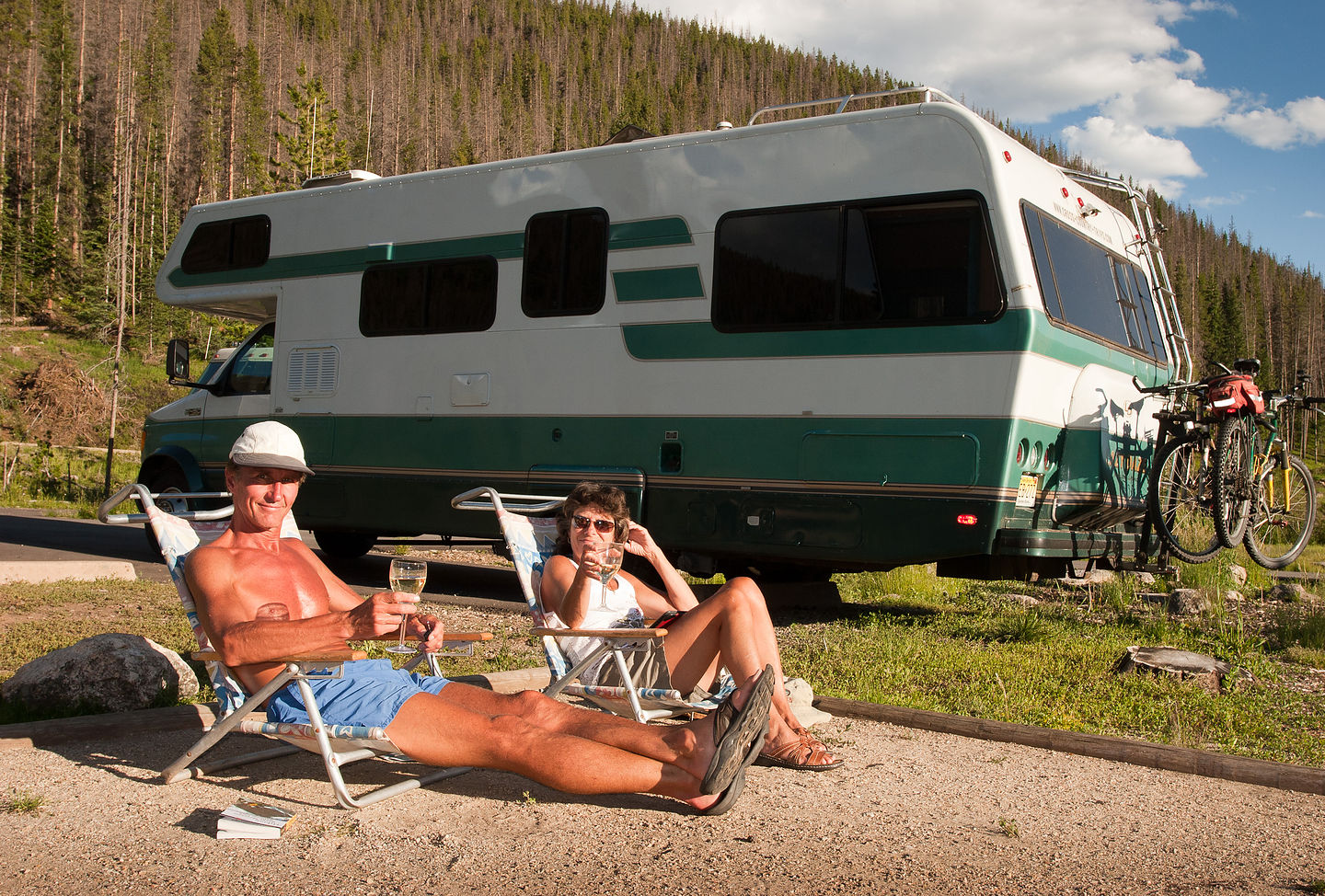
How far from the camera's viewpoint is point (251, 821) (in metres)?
2.92

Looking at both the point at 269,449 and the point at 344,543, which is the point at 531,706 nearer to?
the point at 269,449

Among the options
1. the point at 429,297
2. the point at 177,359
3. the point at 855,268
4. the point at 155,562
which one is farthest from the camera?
the point at 155,562

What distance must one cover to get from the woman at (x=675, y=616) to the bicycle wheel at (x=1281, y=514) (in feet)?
16.1

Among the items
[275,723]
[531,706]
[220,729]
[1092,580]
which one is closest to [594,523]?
[531,706]

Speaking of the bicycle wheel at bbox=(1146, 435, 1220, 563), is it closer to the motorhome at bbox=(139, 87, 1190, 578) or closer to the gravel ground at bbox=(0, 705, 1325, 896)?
the motorhome at bbox=(139, 87, 1190, 578)

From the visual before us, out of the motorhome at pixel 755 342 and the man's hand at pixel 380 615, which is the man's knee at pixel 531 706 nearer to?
the man's hand at pixel 380 615

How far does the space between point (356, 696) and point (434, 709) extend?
0.23 metres

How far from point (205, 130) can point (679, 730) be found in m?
57.6

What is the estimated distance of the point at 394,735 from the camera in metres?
3.08

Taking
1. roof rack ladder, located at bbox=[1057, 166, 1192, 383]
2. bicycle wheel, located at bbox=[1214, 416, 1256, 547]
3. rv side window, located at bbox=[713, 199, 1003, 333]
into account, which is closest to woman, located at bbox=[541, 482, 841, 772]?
rv side window, located at bbox=[713, 199, 1003, 333]

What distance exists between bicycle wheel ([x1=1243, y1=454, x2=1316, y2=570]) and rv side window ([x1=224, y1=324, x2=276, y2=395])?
7.50m

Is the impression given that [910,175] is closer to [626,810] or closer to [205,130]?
[626,810]

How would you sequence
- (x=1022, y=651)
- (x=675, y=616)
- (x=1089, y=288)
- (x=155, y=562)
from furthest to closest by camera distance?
(x=155, y=562) < (x=1089, y=288) < (x=1022, y=651) < (x=675, y=616)

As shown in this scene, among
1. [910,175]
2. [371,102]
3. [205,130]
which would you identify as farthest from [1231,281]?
[910,175]
